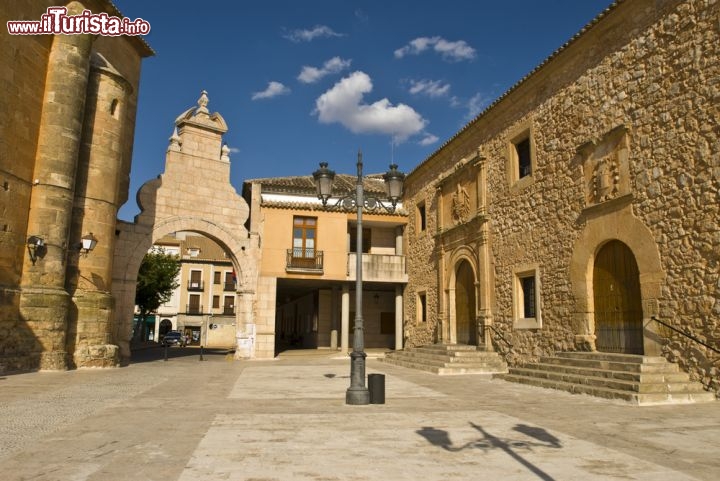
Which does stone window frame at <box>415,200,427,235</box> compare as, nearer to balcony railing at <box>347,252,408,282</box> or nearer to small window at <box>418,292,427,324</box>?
balcony railing at <box>347,252,408,282</box>

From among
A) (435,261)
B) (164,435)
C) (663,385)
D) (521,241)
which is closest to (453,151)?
(435,261)

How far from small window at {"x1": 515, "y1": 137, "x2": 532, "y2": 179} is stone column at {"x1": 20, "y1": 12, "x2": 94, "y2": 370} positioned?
489 inches

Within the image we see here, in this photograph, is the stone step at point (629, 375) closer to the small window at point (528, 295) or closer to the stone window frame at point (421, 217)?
the small window at point (528, 295)

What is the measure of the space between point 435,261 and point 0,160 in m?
13.8

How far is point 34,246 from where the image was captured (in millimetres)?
12984

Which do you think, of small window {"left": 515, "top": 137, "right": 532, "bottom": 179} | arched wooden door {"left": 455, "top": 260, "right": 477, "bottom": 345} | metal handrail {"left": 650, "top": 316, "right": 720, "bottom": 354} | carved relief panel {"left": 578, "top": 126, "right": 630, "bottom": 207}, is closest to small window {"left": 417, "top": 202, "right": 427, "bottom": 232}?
arched wooden door {"left": 455, "top": 260, "right": 477, "bottom": 345}

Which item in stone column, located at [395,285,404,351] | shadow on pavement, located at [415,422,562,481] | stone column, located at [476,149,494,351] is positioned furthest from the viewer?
stone column, located at [395,285,404,351]

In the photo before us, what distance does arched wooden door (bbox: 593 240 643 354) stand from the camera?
1040 cm

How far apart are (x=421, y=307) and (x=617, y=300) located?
34.1ft

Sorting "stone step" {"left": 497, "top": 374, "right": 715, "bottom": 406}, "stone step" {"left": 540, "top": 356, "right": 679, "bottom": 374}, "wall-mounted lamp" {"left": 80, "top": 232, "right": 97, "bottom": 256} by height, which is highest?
"wall-mounted lamp" {"left": 80, "top": 232, "right": 97, "bottom": 256}

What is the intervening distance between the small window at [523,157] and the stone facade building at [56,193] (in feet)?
39.4

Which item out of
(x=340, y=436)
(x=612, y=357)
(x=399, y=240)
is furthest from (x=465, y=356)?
(x=340, y=436)

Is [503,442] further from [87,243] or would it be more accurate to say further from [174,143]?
[174,143]

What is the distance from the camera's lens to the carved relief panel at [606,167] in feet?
34.8
